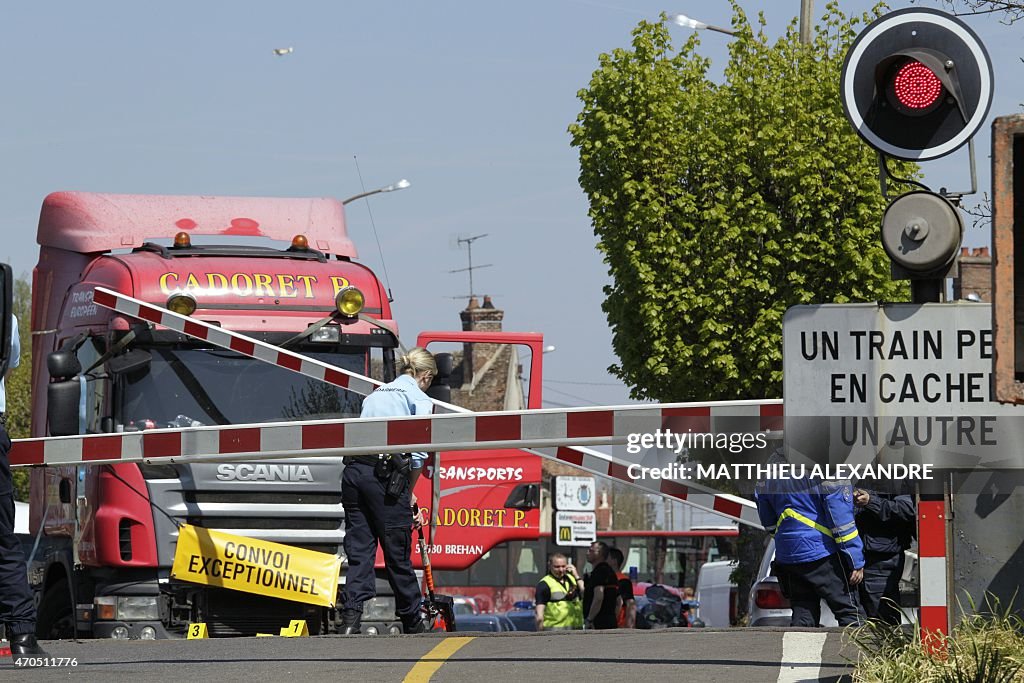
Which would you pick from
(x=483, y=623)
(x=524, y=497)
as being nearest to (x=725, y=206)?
(x=483, y=623)

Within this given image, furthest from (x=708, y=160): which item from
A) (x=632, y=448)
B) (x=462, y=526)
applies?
(x=632, y=448)

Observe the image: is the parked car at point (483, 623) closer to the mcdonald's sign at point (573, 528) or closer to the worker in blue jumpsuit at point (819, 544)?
the mcdonald's sign at point (573, 528)

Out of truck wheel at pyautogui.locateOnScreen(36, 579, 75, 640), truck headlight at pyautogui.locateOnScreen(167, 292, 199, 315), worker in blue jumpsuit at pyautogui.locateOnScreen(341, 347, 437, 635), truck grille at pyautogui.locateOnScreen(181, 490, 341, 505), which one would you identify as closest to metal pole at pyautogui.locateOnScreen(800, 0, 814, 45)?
truck headlight at pyautogui.locateOnScreen(167, 292, 199, 315)

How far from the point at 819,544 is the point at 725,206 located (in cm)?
1820

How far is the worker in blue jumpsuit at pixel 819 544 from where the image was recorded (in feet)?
32.6

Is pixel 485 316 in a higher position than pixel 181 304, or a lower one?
higher

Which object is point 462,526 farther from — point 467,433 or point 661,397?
point 661,397

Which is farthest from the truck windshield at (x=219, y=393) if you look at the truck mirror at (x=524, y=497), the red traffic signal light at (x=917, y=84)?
the red traffic signal light at (x=917, y=84)

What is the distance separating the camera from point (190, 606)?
11648 mm

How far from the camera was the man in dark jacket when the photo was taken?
34.1 ft

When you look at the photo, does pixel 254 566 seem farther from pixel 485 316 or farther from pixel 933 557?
pixel 485 316

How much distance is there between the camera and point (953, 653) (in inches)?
263

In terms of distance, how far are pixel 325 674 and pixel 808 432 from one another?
2.40 metres

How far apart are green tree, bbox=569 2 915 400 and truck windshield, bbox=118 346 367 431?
15740 mm
